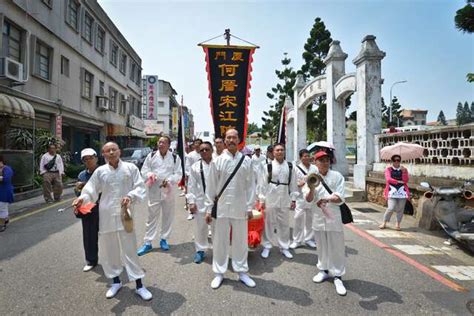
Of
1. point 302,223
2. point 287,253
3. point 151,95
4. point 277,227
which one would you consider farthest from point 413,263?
point 151,95

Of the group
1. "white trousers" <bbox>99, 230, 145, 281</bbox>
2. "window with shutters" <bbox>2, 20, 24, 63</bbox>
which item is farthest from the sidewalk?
"window with shutters" <bbox>2, 20, 24, 63</bbox>

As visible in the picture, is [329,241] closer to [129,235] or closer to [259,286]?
[259,286]

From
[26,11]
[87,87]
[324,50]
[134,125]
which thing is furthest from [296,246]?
[134,125]

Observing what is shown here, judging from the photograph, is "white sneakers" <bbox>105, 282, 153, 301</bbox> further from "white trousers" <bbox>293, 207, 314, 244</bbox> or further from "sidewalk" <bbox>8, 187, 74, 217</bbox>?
"sidewalk" <bbox>8, 187, 74, 217</bbox>

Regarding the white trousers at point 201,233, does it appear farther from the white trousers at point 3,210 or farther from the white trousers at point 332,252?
the white trousers at point 3,210

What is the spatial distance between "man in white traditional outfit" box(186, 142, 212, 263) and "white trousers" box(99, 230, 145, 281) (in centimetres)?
114

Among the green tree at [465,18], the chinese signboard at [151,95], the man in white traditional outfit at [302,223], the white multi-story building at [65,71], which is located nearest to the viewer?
the man in white traditional outfit at [302,223]

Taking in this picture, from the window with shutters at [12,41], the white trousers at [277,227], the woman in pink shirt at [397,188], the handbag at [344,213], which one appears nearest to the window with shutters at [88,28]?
the window with shutters at [12,41]

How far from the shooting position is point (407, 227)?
6.59 meters

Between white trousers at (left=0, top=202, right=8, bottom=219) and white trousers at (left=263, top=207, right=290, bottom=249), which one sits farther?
white trousers at (left=0, top=202, right=8, bottom=219)

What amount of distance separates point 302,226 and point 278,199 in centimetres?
74

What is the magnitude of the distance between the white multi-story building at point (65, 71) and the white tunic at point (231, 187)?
8933 mm

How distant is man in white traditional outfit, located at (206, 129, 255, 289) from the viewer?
372 centimetres

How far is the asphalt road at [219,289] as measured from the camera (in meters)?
3.08
